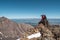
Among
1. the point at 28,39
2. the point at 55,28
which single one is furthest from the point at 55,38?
the point at 28,39

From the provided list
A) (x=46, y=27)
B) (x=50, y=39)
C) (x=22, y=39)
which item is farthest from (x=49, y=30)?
(x=22, y=39)

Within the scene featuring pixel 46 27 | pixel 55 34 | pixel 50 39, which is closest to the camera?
pixel 50 39

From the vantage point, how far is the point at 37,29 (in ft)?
86.3

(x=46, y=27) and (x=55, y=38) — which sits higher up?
(x=46, y=27)

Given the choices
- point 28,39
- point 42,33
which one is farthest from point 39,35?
point 28,39

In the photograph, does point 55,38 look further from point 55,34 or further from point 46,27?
point 46,27

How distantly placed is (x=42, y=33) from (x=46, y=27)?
203cm

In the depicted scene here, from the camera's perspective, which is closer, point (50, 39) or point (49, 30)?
point (50, 39)

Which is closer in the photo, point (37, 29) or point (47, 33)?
point (47, 33)

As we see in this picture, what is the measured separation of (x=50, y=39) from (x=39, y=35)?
7.73 feet

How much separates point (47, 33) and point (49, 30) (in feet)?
4.53

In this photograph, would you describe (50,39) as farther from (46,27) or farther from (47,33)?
(46,27)

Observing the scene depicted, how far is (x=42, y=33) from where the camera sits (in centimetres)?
2502

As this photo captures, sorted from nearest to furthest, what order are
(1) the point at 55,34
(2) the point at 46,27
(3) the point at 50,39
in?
(3) the point at 50,39, (1) the point at 55,34, (2) the point at 46,27
